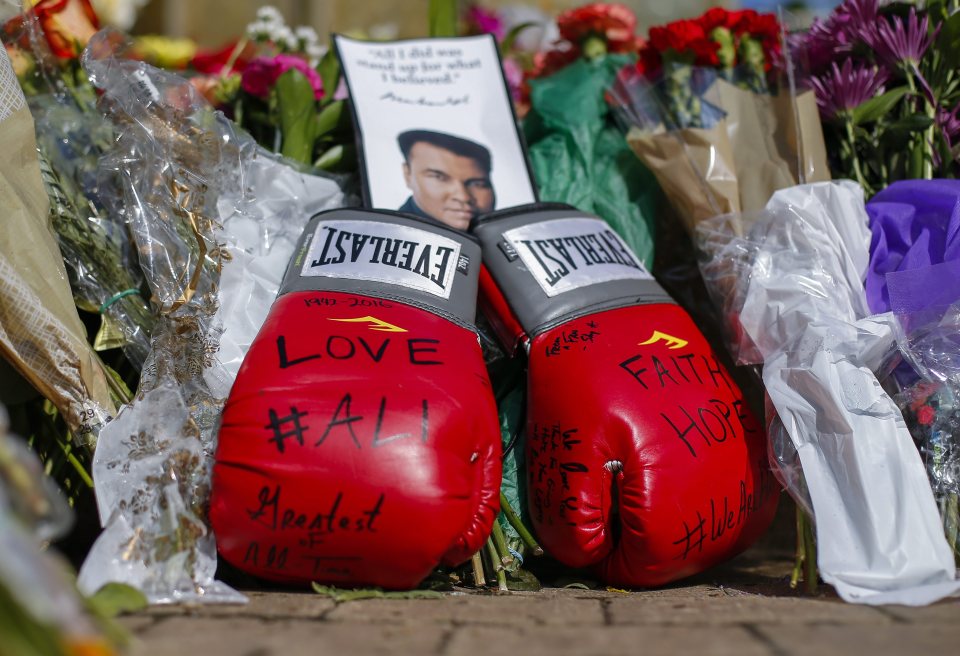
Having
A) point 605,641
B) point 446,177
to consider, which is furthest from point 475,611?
point 446,177

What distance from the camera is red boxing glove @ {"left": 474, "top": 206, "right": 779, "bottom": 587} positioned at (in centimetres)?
155

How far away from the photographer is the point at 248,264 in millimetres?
1850

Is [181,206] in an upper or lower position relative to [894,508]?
upper

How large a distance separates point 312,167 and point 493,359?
682mm

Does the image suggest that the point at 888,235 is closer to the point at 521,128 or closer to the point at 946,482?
the point at 946,482

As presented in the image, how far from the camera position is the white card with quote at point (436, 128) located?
2092 millimetres

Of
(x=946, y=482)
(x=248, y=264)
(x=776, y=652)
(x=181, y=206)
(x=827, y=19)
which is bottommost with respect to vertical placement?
(x=946, y=482)

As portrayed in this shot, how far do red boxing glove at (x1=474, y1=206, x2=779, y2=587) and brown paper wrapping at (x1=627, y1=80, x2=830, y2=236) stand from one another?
35 centimetres

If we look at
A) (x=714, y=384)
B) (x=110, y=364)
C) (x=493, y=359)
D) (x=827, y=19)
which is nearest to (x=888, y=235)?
(x=714, y=384)

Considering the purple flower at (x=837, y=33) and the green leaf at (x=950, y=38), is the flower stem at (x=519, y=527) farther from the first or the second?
the green leaf at (x=950, y=38)

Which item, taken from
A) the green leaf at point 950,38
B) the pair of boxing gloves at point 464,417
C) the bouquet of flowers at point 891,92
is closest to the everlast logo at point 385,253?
the pair of boxing gloves at point 464,417

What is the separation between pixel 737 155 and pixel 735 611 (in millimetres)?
1200

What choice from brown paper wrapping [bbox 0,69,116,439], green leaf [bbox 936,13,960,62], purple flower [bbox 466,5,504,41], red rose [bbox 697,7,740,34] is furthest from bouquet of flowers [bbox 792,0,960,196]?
brown paper wrapping [bbox 0,69,116,439]

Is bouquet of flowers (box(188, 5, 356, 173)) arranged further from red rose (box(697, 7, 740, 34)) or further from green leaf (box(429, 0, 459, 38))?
red rose (box(697, 7, 740, 34))
